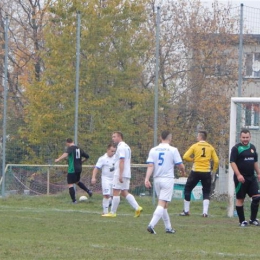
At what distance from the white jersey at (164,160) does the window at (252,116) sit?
4.73 metres

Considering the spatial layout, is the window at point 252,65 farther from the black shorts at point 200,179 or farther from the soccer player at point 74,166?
the soccer player at point 74,166

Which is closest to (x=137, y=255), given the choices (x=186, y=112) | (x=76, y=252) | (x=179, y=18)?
(x=76, y=252)

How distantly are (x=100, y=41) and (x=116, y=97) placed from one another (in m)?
1.74

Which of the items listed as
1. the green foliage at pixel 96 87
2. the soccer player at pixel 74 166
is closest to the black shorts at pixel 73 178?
the soccer player at pixel 74 166

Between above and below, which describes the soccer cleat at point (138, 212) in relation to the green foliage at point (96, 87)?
below

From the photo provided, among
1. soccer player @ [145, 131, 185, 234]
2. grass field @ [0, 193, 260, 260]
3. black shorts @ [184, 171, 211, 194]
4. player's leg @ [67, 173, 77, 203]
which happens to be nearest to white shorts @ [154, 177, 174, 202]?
soccer player @ [145, 131, 185, 234]

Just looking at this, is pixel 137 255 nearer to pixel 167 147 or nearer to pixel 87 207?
pixel 167 147

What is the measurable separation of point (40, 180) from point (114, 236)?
987cm

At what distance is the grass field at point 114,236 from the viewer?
31.7ft

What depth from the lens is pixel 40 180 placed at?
21516 millimetres

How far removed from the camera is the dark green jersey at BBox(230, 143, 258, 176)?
45.9ft

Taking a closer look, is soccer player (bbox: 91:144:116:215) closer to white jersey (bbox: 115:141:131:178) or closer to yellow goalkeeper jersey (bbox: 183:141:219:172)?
white jersey (bbox: 115:141:131:178)

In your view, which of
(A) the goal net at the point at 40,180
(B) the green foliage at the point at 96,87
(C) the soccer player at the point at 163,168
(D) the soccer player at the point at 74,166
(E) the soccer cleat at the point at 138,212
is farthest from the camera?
(A) the goal net at the point at 40,180

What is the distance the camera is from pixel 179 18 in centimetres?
2617
